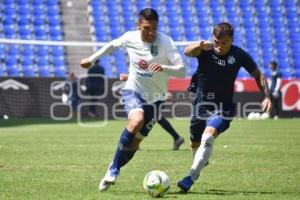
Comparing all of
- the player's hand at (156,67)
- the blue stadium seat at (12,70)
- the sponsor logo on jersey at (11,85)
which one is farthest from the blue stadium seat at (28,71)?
the player's hand at (156,67)

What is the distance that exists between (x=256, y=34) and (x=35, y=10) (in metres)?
10.8

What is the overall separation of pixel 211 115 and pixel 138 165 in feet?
9.67

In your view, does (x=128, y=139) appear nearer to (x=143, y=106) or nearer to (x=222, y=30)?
(x=143, y=106)

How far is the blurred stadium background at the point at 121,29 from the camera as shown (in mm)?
31125

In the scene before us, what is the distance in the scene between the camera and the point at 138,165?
12109 mm

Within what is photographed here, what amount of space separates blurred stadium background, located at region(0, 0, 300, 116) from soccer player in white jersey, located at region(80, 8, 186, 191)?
19998 mm

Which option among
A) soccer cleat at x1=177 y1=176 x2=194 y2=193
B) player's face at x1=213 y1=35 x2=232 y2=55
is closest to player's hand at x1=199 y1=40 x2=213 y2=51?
player's face at x1=213 y1=35 x2=232 y2=55

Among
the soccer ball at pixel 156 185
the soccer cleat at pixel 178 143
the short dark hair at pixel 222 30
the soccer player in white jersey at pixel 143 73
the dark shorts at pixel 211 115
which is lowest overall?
the soccer cleat at pixel 178 143

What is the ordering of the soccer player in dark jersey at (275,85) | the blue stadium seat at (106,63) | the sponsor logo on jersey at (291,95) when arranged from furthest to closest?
the blue stadium seat at (106,63)
the sponsor logo on jersey at (291,95)
the soccer player in dark jersey at (275,85)

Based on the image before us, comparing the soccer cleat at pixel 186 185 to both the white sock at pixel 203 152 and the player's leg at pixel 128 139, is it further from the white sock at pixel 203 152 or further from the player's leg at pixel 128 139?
the player's leg at pixel 128 139

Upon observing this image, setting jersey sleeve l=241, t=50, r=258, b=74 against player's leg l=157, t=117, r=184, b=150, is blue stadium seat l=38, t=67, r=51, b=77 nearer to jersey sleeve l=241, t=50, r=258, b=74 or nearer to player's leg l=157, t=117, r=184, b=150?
player's leg l=157, t=117, r=184, b=150

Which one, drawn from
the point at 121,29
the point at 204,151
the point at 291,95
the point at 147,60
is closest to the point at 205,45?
the point at 147,60

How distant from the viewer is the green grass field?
8.86m

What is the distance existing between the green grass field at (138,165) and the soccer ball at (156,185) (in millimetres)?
95
